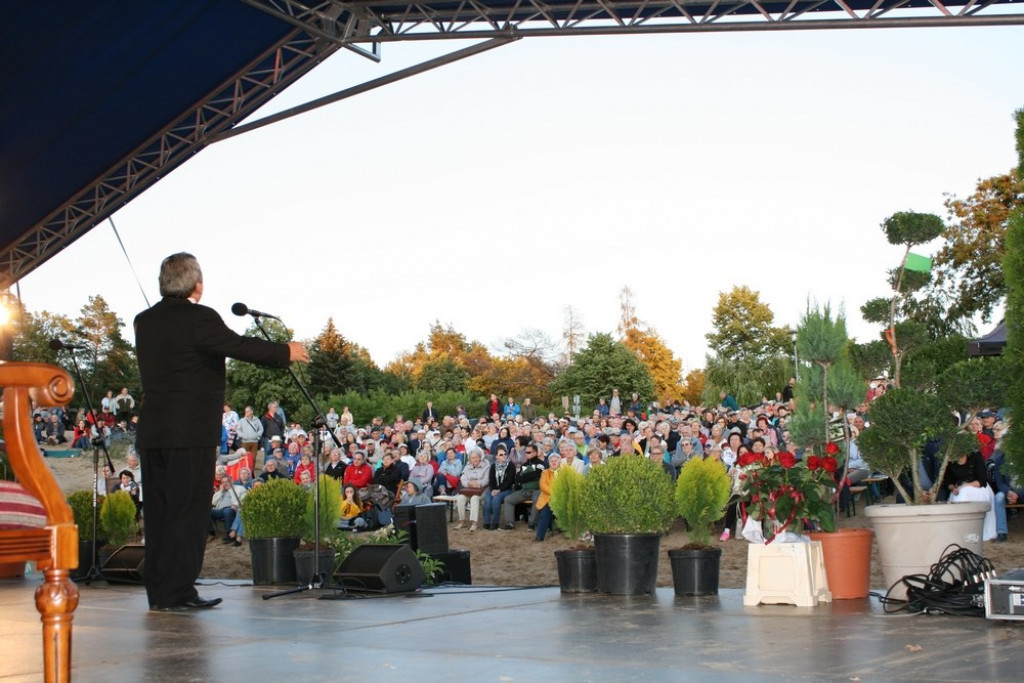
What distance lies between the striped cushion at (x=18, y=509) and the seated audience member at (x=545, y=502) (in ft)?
31.3

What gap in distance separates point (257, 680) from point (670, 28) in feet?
27.4

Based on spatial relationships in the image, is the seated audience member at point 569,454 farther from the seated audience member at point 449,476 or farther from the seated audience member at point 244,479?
the seated audience member at point 244,479

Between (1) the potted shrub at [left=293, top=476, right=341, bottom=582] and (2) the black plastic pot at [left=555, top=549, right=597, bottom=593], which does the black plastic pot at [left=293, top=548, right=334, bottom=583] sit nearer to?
(1) the potted shrub at [left=293, top=476, right=341, bottom=582]

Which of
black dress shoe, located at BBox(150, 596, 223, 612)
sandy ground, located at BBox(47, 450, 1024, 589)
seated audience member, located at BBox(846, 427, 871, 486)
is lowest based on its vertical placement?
sandy ground, located at BBox(47, 450, 1024, 589)

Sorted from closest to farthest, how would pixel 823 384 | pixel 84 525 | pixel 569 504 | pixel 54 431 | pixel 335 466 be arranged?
pixel 823 384
pixel 569 504
pixel 84 525
pixel 335 466
pixel 54 431

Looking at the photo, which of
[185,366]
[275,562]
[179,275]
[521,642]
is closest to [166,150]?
[275,562]

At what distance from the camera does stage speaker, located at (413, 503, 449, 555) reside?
7566mm

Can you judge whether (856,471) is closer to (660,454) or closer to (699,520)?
(660,454)

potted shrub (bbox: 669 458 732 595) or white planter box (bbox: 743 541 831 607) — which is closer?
white planter box (bbox: 743 541 831 607)

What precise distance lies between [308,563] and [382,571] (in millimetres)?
1093

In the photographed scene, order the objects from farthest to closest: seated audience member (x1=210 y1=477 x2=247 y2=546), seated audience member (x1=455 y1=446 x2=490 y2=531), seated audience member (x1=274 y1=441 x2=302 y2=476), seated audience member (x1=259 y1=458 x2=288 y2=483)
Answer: seated audience member (x1=274 y1=441 x2=302 y2=476), seated audience member (x1=259 y1=458 x2=288 y2=483), seated audience member (x1=455 y1=446 x2=490 y2=531), seated audience member (x1=210 y1=477 x2=247 y2=546)

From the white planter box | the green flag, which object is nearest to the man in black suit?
the white planter box

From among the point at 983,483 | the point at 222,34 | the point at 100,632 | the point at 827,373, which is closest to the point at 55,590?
the point at 100,632

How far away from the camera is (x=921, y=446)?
5484 mm
